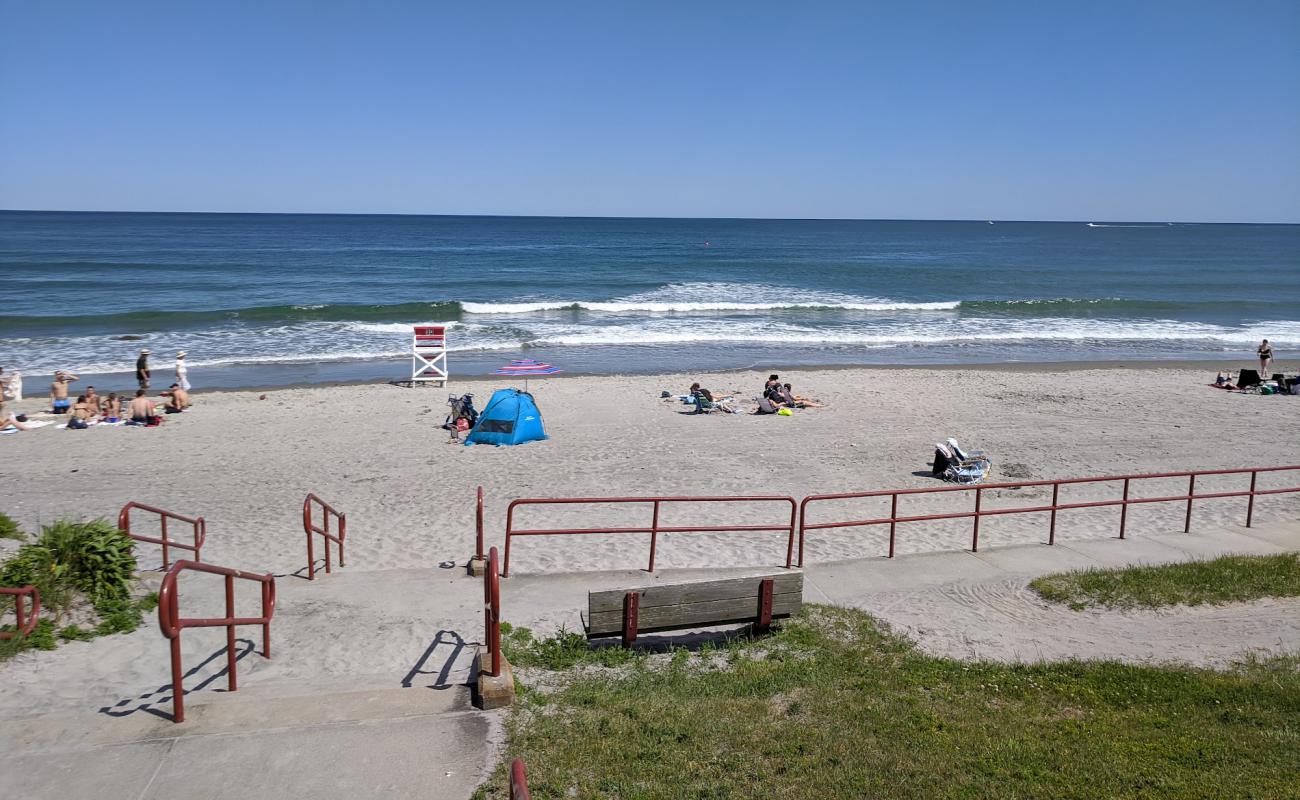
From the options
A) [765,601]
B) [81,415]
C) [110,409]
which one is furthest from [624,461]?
[81,415]

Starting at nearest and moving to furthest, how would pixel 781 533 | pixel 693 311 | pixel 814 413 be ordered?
pixel 781 533 < pixel 814 413 < pixel 693 311

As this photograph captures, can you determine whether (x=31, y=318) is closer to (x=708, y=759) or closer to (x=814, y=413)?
(x=814, y=413)

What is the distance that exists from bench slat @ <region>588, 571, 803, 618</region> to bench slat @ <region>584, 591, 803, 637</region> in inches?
1.1

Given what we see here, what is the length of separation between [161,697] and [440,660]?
2.07 meters

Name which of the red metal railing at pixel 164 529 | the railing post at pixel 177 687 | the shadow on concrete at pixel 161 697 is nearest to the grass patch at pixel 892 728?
the railing post at pixel 177 687

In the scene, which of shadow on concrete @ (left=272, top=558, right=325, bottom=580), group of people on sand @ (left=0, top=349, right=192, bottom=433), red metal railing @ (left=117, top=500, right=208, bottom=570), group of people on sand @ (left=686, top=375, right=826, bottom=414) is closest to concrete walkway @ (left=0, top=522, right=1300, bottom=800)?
shadow on concrete @ (left=272, top=558, right=325, bottom=580)

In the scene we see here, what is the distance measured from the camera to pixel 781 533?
41.6 ft

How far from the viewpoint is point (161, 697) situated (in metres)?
6.71

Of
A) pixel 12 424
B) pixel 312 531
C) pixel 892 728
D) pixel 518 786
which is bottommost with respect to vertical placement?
pixel 12 424

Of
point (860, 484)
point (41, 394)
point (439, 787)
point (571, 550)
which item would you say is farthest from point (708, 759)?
point (41, 394)

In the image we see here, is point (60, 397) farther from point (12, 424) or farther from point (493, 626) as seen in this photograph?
point (493, 626)

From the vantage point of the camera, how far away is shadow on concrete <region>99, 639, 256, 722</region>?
6152mm

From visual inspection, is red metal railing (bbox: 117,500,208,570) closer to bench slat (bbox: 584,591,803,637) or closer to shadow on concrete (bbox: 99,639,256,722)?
shadow on concrete (bbox: 99,639,256,722)

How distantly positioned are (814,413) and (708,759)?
16.9 metres
